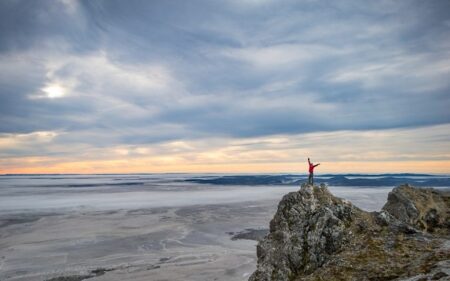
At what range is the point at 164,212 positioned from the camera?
74000mm

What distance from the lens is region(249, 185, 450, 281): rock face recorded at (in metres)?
8.38

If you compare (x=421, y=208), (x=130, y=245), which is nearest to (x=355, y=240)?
(x=421, y=208)

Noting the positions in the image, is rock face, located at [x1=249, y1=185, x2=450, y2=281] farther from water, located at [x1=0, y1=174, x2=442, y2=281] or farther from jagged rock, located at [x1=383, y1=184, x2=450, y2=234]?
water, located at [x1=0, y1=174, x2=442, y2=281]

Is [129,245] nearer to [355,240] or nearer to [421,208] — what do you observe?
[421,208]

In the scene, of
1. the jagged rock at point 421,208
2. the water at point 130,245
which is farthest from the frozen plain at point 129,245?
the jagged rock at point 421,208

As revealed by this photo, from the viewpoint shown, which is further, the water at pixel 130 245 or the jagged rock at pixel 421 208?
the water at pixel 130 245

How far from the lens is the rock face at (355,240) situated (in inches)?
330

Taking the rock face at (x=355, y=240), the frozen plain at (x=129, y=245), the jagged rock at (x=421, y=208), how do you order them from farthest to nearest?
1. the frozen plain at (x=129, y=245)
2. the jagged rock at (x=421, y=208)
3. the rock face at (x=355, y=240)

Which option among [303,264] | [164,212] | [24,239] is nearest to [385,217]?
[303,264]

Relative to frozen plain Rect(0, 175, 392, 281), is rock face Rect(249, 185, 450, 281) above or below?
above

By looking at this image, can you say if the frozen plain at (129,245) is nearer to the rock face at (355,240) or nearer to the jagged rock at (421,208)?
the jagged rock at (421,208)

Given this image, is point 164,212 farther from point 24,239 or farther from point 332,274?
point 332,274

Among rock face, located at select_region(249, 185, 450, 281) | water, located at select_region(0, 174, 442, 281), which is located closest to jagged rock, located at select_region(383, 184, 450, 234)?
rock face, located at select_region(249, 185, 450, 281)

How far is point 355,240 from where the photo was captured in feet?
34.9
